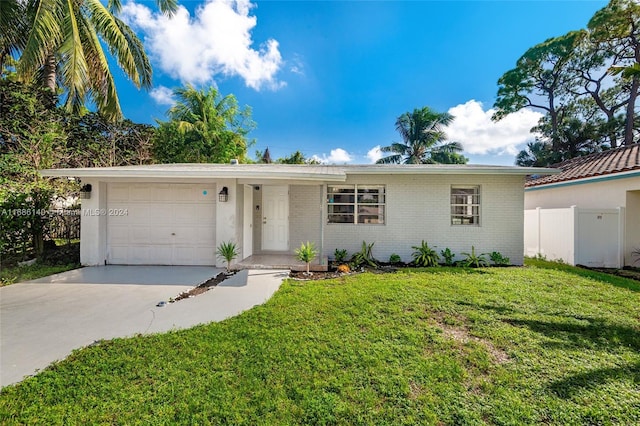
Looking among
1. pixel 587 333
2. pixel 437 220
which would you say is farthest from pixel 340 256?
pixel 587 333

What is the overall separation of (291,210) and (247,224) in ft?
4.70

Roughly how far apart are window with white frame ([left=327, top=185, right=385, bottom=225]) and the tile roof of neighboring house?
22.1 feet

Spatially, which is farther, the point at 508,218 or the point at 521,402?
the point at 508,218

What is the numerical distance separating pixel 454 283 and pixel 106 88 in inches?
586

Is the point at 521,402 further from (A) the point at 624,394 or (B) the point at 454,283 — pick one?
(B) the point at 454,283

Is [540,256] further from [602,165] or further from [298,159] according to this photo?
[298,159]

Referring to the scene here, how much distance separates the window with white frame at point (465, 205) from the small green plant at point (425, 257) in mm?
1173

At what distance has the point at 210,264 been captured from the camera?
24.5ft

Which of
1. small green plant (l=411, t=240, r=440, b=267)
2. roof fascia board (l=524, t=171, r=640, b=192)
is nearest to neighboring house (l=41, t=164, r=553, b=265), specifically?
small green plant (l=411, t=240, r=440, b=267)

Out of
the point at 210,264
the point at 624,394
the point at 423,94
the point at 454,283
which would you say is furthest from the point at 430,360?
the point at 423,94

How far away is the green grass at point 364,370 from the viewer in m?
2.29

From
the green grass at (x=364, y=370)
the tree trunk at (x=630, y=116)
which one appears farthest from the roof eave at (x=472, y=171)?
the tree trunk at (x=630, y=116)

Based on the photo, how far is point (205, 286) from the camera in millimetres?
5738

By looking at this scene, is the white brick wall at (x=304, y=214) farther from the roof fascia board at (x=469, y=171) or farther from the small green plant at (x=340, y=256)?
the roof fascia board at (x=469, y=171)
